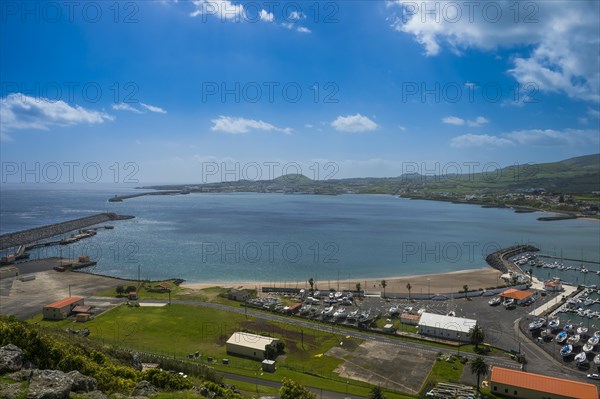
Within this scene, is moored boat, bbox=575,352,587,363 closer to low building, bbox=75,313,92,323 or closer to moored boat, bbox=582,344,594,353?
moored boat, bbox=582,344,594,353

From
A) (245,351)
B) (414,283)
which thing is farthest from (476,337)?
(414,283)

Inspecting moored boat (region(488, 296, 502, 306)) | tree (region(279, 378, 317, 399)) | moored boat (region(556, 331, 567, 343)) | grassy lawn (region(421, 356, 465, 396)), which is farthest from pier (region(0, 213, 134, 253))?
moored boat (region(556, 331, 567, 343))

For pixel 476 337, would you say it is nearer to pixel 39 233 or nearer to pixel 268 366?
pixel 268 366

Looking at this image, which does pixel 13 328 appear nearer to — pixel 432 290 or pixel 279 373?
pixel 279 373

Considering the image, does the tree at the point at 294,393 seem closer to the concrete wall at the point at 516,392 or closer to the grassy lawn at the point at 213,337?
the grassy lawn at the point at 213,337

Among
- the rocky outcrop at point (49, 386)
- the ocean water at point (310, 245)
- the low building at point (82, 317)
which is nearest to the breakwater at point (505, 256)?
the ocean water at point (310, 245)

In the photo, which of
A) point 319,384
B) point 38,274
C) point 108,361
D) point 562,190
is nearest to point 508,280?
point 319,384
